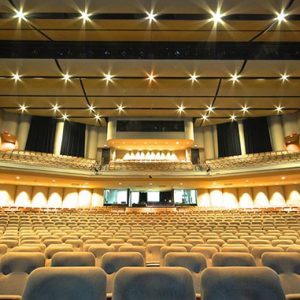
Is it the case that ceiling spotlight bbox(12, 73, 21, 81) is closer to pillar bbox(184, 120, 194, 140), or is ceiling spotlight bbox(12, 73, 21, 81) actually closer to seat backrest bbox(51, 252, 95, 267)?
pillar bbox(184, 120, 194, 140)

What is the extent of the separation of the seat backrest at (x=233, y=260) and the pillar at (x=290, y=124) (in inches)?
681

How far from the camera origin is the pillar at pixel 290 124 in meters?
16.8

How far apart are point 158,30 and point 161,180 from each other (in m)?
8.93

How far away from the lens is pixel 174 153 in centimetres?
1952

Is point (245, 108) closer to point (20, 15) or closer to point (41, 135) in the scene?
point (20, 15)

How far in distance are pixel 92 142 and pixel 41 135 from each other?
12.6 ft

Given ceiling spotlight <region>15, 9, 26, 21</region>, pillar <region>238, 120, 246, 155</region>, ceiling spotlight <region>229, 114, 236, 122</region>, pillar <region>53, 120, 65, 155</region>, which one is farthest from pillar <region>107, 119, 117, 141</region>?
pillar <region>238, 120, 246, 155</region>

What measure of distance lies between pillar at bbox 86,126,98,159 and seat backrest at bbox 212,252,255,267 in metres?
17.3

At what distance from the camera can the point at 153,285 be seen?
1410 millimetres

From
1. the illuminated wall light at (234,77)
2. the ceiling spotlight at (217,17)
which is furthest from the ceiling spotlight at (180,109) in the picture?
the ceiling spotlight at (217,17)

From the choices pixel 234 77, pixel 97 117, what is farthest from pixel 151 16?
pixel 97 117

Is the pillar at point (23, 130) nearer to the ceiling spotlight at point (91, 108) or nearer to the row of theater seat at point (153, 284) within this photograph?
the ceiling spotlight at point (91, 108)

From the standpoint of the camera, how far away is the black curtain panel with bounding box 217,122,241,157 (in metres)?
18.0

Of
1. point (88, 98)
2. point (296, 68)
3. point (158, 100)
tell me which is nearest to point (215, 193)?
point (158, 100)
